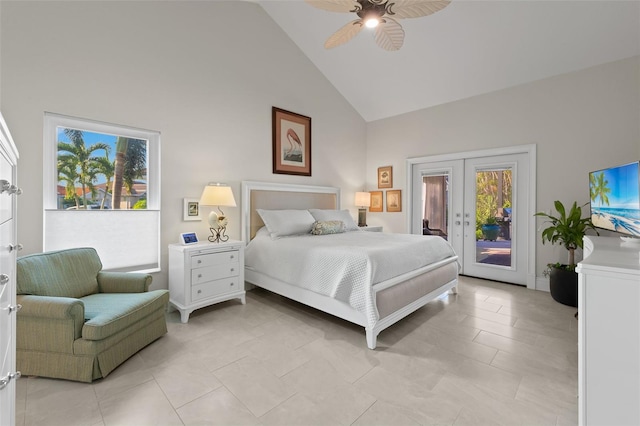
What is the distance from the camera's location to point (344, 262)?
97.4 inches

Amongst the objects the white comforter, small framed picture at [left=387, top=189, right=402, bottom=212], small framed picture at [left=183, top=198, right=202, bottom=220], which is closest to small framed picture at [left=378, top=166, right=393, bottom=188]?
small framed picture at [left=387, top=189, right=402, bottom=212]

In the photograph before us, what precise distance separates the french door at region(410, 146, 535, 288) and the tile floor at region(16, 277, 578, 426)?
1.37 meters

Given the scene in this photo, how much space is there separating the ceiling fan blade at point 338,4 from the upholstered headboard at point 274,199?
84.8 inches

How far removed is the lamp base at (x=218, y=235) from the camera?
10.8 feet

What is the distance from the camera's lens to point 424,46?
3836mm

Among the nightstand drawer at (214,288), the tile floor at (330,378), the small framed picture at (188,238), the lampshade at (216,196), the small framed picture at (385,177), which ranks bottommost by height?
the tile floor at (330,378)

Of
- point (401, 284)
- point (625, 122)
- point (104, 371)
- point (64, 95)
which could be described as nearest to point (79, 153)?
point (64, 95)

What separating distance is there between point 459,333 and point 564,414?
0.98 m

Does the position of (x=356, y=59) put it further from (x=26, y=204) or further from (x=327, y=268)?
(x=26, y=204)

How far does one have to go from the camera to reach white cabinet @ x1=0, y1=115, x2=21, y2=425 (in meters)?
0.85

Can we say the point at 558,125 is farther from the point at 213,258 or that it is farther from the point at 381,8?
the point at 213,258

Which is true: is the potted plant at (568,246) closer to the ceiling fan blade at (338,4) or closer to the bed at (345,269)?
the bed at (345,269)

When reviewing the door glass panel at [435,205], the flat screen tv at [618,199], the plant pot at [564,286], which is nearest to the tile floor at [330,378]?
the plant pot at [564,286]

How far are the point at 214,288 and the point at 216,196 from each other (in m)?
0.96
